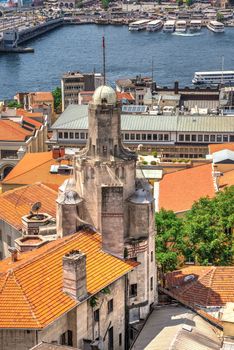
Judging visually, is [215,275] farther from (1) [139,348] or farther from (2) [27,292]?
(2) [27,292]

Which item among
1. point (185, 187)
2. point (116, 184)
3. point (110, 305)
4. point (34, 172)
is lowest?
point (185, 187)

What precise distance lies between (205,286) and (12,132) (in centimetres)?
5087

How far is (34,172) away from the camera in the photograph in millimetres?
67375

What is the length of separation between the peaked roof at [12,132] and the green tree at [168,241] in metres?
39.0

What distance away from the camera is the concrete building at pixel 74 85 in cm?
13375

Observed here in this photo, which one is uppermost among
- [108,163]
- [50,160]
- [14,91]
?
[108,163]

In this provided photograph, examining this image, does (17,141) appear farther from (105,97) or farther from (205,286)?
(205,286)

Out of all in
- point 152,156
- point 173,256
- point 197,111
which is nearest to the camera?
point 173,256

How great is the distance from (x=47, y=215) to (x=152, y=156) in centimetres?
3429

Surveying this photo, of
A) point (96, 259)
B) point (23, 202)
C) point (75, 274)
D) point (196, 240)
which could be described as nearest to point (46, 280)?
point (75, 274)

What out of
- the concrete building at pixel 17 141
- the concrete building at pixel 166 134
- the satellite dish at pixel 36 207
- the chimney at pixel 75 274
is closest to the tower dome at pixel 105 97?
the chimney at pixel 75 274

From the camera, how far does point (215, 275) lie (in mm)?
39125

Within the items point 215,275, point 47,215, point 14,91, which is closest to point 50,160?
point 47,215

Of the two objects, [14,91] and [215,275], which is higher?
[215,275]
